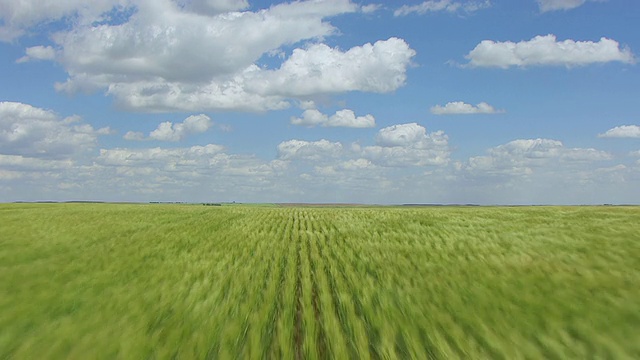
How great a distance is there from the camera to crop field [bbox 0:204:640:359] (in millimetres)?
5699

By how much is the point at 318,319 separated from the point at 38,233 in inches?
674

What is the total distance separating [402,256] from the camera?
12062mm

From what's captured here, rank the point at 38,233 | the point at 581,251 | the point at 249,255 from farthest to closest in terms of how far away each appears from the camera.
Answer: the point at 38,233 → the point at 249,255 → the point at 581,251

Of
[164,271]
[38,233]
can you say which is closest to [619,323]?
[164,271]

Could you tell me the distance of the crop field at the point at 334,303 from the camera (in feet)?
18.7

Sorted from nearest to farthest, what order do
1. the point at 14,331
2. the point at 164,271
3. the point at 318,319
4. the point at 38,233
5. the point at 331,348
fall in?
the point at 331,348 → the point at 14,331 → the point at 318,319 → the point at 164,271 → the point at 38,233

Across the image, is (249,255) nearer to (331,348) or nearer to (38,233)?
(331,348)

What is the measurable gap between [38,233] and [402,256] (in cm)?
1544

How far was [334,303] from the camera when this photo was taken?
7.81 meters

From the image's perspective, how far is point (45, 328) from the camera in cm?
654

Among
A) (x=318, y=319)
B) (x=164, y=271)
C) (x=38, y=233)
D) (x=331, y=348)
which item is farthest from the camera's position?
(x=38, y=233)

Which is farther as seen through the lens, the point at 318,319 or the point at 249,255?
the point at 249,255

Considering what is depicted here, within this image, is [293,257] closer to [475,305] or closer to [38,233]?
[475,305]

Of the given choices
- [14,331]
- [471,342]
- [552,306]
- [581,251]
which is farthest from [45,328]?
[581,251]
